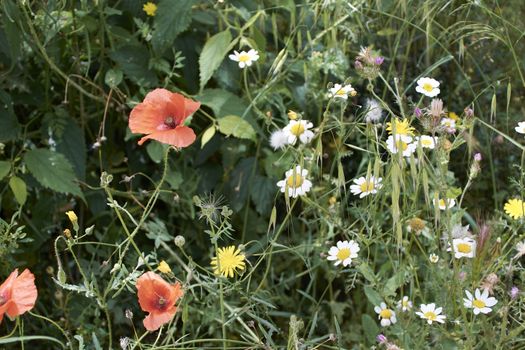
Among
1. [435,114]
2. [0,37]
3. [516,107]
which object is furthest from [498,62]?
[0,37]

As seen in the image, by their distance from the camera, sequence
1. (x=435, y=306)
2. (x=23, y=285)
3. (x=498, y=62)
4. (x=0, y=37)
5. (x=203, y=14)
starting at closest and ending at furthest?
(x=23, y=285), (x=435, y=306), (x=0, y=37), (x=203, y=14), (x=498, y=62)

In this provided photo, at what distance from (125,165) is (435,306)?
2.52ft

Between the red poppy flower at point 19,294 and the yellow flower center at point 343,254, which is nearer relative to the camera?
the red poppy flower at point 19,294

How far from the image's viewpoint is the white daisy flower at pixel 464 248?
1.30m

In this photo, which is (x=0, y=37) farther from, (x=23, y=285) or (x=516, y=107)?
(x=516, y=107)

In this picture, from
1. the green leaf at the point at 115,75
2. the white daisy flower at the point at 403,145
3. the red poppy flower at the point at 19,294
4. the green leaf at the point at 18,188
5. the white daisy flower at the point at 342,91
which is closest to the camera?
the red poppy flower at the point at 19,294

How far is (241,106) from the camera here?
171 centimetres

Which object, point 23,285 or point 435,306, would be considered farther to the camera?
point 435,306

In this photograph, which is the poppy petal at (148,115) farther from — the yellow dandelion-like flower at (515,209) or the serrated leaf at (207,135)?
the yellow dandelion-like flower at (515,209)

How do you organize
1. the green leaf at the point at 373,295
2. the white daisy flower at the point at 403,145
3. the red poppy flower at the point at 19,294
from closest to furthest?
1. the red poppy flower at the point at 19,294
2. the white daisy flower at the point at 403,145
3. the green leaf at the point at 373,295

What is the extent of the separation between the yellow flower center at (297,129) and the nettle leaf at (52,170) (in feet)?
1.35

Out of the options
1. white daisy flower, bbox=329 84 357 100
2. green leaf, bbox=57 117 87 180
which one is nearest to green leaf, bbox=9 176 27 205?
green leaf, bbox=57 117 87 180

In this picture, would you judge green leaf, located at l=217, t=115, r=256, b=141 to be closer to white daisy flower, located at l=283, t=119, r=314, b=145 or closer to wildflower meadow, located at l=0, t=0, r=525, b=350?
wildflower meadow, located at l=0, t=0, r=525, b=350

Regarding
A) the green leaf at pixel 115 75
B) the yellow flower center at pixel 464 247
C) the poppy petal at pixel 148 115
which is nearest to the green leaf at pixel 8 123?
the green leaf at pixel 115 75
